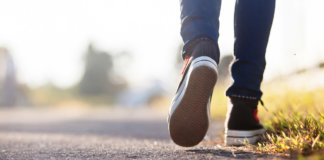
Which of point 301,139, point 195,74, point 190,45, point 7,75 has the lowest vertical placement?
point 301,139

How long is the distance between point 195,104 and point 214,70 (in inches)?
5.2

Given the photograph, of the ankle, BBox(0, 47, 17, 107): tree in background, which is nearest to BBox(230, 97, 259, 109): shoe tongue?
the ankle

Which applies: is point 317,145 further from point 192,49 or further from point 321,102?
point 321,102

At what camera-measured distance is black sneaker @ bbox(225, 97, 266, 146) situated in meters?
1.60

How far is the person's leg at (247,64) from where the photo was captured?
1573 mm

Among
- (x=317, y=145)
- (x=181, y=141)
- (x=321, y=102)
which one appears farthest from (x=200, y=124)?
(x=321, y=102)

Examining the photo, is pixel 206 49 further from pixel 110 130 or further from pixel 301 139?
pixel 110 130

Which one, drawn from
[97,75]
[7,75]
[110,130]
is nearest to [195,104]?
[110,130]

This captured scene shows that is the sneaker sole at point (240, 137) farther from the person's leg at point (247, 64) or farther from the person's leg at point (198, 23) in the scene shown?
the person's leg at point (198, 23)

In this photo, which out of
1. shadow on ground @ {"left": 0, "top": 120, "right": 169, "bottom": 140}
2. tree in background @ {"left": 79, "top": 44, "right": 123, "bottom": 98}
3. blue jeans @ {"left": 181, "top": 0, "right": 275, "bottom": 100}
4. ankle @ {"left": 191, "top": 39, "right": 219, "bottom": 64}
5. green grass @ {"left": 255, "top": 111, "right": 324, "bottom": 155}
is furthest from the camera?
tree in background @ {"left": 79, "top": 44, "right": 123, "bottom": 98}

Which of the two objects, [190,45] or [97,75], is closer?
[190,45]

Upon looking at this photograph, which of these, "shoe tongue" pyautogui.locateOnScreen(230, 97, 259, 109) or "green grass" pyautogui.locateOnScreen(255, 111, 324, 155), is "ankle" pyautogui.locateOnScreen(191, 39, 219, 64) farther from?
"green grass" pyautogui.locateOnScreen(255, 111, 324, 155)

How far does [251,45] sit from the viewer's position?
5.17 ft

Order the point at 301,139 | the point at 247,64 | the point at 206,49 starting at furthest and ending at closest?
the point at 247,64, the point at 206,49, the point at 301,139
